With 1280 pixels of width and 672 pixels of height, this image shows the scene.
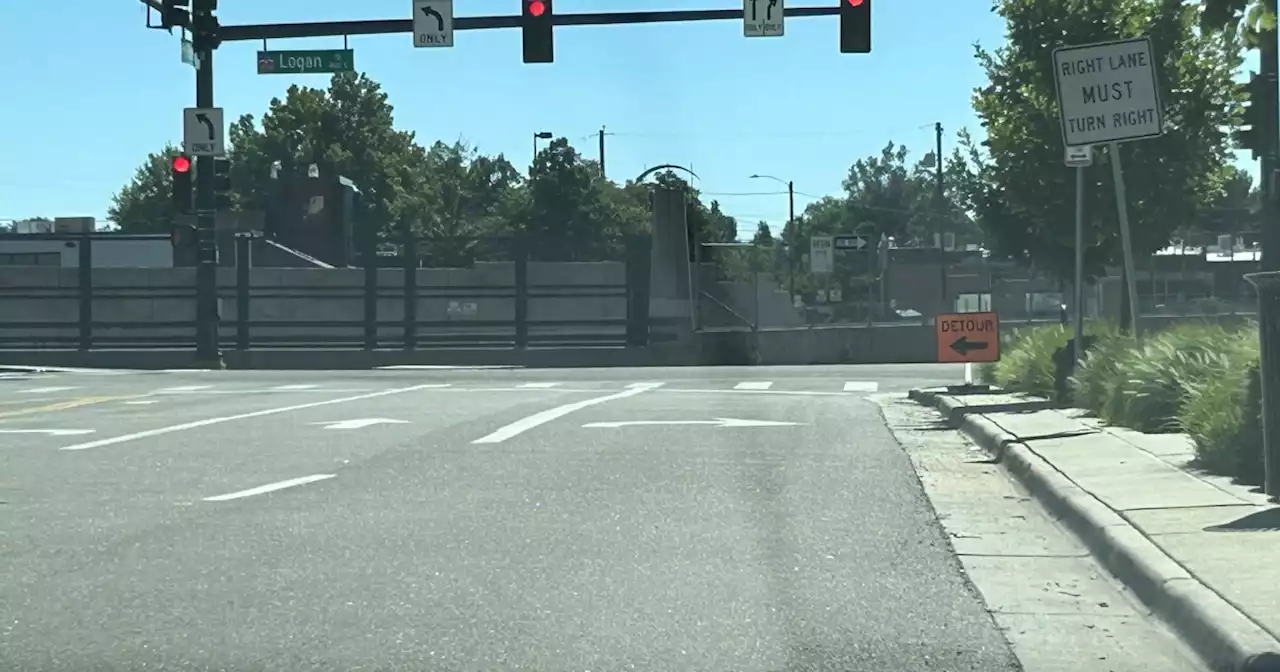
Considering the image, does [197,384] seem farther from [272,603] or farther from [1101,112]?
[272,603]

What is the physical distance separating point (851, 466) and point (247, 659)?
7.56 m

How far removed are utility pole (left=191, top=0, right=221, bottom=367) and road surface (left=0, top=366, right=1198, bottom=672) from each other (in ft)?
39.8

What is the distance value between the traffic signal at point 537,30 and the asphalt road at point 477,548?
28.8 feet

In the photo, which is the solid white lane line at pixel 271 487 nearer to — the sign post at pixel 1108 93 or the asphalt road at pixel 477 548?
the asphalt road at pixel 477 548

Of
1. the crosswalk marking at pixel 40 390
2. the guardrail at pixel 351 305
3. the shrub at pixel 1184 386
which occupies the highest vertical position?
the guardrail at pixel 351 305

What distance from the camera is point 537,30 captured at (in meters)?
25.2

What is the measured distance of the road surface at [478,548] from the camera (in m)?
6.99

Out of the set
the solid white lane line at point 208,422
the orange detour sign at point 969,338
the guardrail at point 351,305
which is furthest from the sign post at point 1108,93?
the guardrail at point 351,305

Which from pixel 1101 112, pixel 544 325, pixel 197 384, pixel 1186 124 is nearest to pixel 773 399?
pixel 1186 124

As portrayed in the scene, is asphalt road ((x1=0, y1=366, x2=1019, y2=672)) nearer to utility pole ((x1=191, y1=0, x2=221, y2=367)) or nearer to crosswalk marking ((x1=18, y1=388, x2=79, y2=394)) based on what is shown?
crosswalk marking ((x1=18, y1=388, x2=79, y2=394))

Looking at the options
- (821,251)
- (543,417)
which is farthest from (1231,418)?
(821,251)

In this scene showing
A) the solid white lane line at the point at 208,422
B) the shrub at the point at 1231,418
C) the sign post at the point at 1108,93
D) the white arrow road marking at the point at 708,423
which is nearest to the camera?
the shrub at the point at 1231,418

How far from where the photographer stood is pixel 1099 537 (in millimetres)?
9133

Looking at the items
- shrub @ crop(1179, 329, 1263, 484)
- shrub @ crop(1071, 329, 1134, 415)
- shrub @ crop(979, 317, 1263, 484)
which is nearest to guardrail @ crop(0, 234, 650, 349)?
shrub @ crop(979, 317, 1263, 484)
